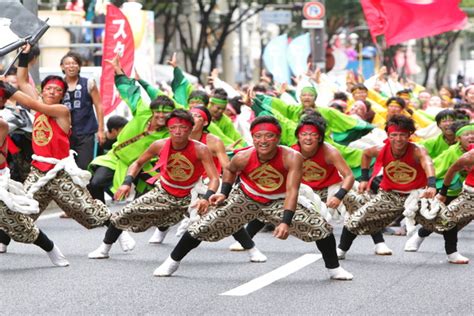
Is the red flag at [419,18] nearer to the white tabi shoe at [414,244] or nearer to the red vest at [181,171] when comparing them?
the white tabi shoe at [414,244]

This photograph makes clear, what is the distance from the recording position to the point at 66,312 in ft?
27.0

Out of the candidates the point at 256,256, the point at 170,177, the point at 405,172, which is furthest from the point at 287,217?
the point at 405,172

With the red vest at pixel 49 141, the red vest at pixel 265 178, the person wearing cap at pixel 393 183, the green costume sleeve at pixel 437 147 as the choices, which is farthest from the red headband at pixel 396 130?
the red vest at pixel 49 141

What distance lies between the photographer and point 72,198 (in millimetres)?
10875

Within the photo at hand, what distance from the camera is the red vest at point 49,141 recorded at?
1094 cm

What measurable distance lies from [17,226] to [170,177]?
4.54 ft

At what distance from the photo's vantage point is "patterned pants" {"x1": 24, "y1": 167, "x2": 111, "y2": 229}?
10867 millimetres

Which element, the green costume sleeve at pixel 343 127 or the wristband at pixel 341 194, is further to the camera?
the green costume sleeve at pixel 343 127

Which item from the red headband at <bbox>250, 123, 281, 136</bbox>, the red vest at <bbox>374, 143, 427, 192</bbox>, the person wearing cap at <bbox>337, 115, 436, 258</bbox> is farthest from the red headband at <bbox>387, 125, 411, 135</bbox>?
the red headband at <bbox>250, 123, 281, 136</bbox>

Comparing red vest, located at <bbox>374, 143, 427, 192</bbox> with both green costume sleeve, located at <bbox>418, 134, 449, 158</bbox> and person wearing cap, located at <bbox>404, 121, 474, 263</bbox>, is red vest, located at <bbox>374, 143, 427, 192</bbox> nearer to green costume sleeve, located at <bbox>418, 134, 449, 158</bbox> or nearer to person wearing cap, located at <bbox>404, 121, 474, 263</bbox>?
person wearing cap, located at <bbox>404, 121, 474, 263</bbox>

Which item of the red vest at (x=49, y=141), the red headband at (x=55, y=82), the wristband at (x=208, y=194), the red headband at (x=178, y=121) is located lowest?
the wristband at (x=208, y=194)

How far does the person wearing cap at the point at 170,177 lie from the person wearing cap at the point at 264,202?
1.49 feet

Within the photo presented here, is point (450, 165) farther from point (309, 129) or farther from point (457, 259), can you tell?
point (309, 129)

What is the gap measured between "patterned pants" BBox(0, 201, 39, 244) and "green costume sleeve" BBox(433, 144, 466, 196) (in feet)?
13.4
